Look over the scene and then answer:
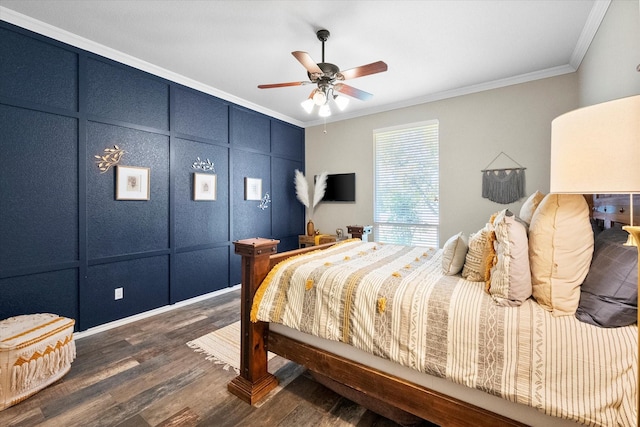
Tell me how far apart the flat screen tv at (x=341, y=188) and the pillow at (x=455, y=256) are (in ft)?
9.96

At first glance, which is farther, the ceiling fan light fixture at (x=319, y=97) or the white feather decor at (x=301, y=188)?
the white feather decor at (x=301, y=188)

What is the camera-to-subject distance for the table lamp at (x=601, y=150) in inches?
28.8

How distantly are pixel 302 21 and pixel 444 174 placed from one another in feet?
8.80

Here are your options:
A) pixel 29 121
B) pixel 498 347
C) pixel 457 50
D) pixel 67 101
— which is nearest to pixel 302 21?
pixel 457 50

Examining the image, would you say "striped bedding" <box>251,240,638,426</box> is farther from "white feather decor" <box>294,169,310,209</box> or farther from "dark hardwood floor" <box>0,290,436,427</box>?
"white feather decor" <box>294,169,310,209</box>

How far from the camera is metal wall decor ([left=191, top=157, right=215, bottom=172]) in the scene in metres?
3.57

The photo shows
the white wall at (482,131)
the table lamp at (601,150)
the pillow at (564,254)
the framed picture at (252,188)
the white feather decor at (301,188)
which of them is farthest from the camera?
the white feather decor at (301,188)

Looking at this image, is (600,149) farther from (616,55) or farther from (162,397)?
(162,397)

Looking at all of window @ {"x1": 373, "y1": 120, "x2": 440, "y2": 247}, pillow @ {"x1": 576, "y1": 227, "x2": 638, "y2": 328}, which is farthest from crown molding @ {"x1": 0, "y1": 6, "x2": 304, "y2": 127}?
pillow @ {"x1": 576, "y1": 227, "x2": 638, "y2": 328}

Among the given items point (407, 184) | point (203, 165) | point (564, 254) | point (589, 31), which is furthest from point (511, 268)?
point (203, 165)

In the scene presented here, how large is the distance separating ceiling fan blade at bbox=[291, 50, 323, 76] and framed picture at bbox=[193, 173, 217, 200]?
6.73 ft

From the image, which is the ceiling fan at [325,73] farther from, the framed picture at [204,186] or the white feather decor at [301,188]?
the white feather decor at [301,188]

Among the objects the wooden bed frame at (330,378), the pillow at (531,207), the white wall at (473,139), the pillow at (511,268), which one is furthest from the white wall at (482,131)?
the wooden bed frame at (330,378)

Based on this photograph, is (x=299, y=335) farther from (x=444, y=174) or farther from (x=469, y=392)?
(x=444, y=174)
